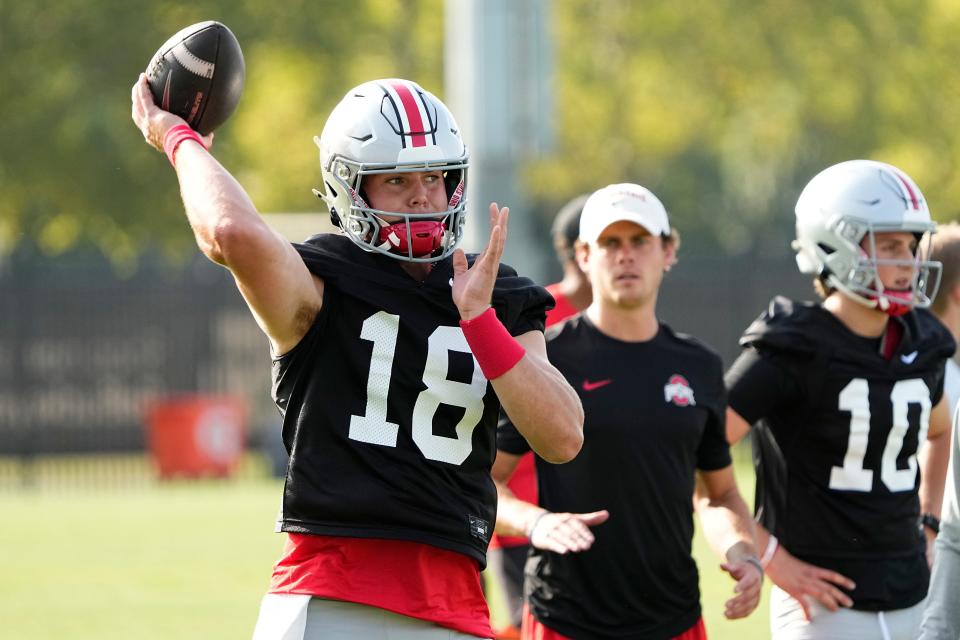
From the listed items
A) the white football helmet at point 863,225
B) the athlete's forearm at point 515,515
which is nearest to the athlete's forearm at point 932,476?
the white football helmet at point 863,225

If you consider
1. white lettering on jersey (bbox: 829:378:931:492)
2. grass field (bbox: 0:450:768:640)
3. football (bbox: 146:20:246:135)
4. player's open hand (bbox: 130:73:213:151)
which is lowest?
grass field (bbox: 0:450:768:640)

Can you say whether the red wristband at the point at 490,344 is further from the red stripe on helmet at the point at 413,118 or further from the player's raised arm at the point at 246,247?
the red stripe on helmet at the point at 413,118

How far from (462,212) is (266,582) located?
295 inches

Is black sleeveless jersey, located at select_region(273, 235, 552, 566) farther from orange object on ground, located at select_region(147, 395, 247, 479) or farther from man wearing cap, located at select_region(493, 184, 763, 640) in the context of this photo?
orange object on ground, located at select_region(147, 395, 247, 479)

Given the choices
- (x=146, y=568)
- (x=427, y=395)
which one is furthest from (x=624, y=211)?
(x=146, y=568)

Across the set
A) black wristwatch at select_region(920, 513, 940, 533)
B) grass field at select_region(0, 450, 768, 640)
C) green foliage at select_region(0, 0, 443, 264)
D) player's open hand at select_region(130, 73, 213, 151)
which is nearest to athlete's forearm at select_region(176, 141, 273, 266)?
player's open hand at select_region(130, 73, 213, 151)

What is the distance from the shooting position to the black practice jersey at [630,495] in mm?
5469

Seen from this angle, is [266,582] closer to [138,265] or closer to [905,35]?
[138,265]

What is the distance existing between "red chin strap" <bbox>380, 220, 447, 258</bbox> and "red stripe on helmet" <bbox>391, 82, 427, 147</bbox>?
0.23 m

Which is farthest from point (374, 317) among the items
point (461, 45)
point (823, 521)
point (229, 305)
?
point (229, 305)

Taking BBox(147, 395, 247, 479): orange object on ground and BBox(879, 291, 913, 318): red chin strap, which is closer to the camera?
BBox(879, 291, 913, 318): red chin strap

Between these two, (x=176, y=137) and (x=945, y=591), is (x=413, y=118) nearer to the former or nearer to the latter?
(x=176, y=137)

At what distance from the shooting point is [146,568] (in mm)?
11914

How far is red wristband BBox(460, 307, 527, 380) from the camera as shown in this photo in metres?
3.92
